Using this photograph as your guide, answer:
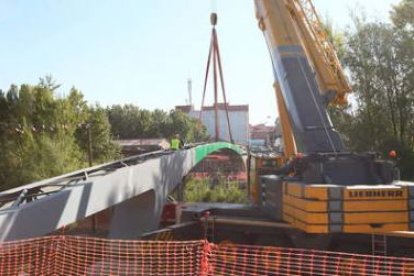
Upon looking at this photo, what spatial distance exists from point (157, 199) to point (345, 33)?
993 inches

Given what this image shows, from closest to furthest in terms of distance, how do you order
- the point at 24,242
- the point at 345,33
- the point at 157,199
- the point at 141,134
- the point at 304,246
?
the point at 24,242 → the point at 304,246 → the point at 157,199 → the point at 345,33 → the point at 141,134

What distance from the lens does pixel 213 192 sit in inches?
1336

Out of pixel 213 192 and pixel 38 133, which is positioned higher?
pixel 38 133

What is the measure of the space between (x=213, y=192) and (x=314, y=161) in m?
22.8

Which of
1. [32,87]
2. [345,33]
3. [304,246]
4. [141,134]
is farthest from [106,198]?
[141,134]

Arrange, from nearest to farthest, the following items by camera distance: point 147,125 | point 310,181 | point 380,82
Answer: point 310,181
point 380,82
point 147,125

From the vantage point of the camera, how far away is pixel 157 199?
59.3ft

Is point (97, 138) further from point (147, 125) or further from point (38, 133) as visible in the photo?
point (147, 125)

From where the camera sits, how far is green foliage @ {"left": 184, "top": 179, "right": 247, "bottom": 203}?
31.7m

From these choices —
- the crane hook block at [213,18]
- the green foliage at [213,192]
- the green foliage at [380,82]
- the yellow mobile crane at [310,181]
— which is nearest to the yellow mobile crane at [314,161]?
the yellow mobile crane at [310,181]

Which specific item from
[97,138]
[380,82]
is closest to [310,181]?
[97,138]

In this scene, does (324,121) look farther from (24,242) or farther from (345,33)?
(345,33)

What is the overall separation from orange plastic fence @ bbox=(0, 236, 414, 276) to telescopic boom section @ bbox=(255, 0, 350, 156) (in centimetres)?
331

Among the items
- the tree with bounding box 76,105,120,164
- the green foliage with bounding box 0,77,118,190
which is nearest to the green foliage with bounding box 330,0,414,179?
the tree with bounding box 76,105,120,164
